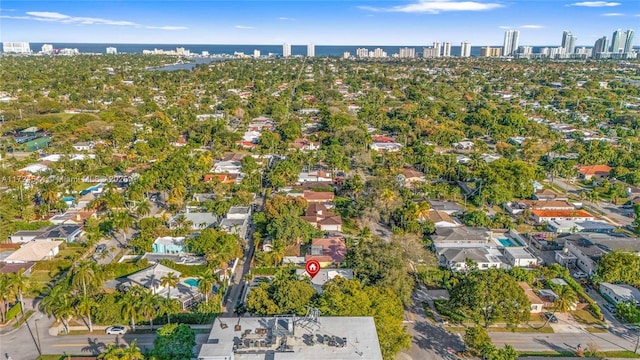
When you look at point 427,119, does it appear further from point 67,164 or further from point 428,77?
point 428,77

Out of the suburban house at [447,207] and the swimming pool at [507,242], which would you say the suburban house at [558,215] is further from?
the suburban house at [447,207]

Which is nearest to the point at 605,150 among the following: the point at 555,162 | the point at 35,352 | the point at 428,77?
the point at 555,162

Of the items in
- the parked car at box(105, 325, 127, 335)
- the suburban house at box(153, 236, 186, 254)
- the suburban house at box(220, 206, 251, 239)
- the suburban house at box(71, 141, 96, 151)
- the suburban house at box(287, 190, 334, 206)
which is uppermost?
the suburban house at box(71, 141, 96, 151)

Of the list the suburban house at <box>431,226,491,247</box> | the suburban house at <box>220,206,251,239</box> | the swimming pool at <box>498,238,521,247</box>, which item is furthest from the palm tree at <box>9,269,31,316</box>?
the swimming pool at <box>498,238,521,247</box>

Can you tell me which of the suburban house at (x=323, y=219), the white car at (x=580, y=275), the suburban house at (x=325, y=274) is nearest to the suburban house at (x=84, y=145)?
the suburban house at (x=323, y=219)

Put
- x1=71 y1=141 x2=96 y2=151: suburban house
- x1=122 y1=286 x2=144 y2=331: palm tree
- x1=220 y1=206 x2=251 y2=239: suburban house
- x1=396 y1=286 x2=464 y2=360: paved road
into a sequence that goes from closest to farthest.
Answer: x1=396 y1=286 x2=464 y2=360: paved road
x1=122 y1=286 x2=144 y2=331: palm tree
x1=220 y1=206 x2=251 y2=239: suburban house
x1=71 y1=141 x2=96 y2=151: suburban house

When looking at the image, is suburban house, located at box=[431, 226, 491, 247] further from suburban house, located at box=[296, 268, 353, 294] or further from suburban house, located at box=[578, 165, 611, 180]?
suburban house, located at box=[578, 165, 611, 180]

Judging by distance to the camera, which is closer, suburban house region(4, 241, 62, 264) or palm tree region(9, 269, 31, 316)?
palm tree region(9, 269, 31, 316)
